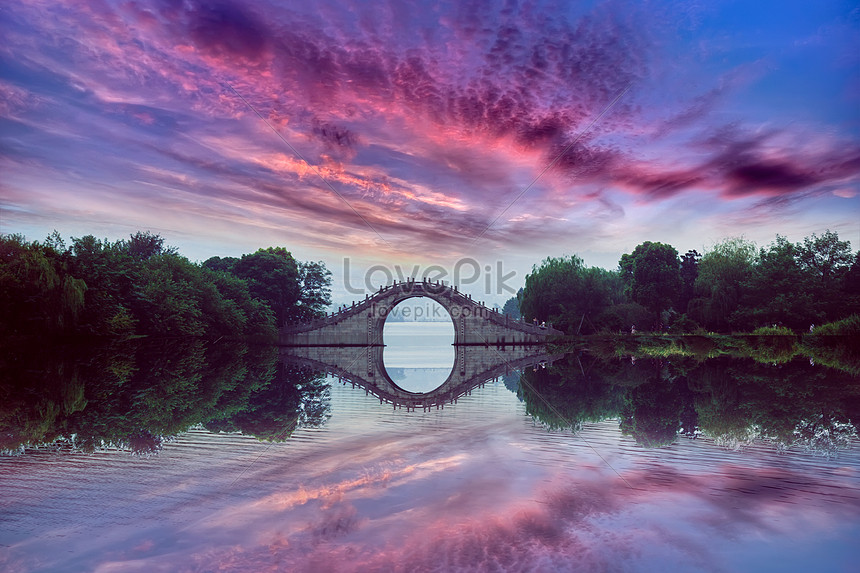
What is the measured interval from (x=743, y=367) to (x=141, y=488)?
1962 centimetres

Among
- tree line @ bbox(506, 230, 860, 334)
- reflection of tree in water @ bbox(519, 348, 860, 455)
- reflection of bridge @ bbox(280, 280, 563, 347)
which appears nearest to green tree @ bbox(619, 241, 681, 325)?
tree line @ bbox(506, 230, 860, 334)

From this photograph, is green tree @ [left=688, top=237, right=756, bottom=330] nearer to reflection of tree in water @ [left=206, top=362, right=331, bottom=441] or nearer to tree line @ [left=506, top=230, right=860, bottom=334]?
tree line @ [left=506, top=230, right=860, bottom=334]

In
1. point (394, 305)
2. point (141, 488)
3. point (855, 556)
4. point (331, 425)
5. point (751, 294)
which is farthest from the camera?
point (394, 305)

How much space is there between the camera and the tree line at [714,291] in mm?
39406

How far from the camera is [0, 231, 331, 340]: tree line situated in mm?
24156

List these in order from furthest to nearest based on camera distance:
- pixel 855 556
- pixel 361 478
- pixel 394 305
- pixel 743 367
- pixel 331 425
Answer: pixel 394 305
pixel 743 367
pixel 331 425
pixel 361 478
pixel 855 556

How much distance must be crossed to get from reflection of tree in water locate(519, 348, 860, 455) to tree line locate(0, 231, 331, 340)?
22596 millimetres

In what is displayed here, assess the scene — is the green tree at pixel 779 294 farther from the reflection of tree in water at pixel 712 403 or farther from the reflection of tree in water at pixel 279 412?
the reflection of tree in water at pixel 279 412

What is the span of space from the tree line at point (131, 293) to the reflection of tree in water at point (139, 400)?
Result: 4.73m

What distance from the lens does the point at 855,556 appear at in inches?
154

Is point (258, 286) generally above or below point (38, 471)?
above

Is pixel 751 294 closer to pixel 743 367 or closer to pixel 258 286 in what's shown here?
pixel 743 367

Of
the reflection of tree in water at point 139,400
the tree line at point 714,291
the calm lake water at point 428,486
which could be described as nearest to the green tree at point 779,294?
the tree line at point 714,291

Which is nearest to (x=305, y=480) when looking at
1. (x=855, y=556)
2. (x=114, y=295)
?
(x=855, y=556)
